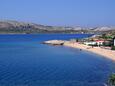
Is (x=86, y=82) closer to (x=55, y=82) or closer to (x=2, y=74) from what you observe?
(x=55, y=82)

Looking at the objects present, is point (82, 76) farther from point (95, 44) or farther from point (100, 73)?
point (95, 44)

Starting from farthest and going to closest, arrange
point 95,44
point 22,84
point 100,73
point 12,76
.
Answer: point 95,44 → point 100,73 → point 12,76 → point 22,84

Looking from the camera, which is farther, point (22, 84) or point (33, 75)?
point (33, 75)

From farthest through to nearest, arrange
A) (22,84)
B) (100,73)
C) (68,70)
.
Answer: (68,70)
(100,73)
(22,84)

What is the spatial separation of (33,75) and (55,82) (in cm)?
442

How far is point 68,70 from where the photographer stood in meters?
35.2

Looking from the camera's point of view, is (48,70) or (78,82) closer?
(78,82)

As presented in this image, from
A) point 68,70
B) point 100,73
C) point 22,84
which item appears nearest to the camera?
point 22,84

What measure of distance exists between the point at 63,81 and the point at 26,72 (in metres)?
6.34

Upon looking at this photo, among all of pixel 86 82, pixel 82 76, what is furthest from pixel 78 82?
pixel 82 76

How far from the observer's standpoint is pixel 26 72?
3331 centimetres

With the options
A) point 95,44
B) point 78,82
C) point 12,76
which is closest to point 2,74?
point 12,76

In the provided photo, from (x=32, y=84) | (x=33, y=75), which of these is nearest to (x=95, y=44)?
(x=33, y=75)

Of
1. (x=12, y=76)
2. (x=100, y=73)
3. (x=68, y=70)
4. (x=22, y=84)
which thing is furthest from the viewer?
(x=68, y=70)
